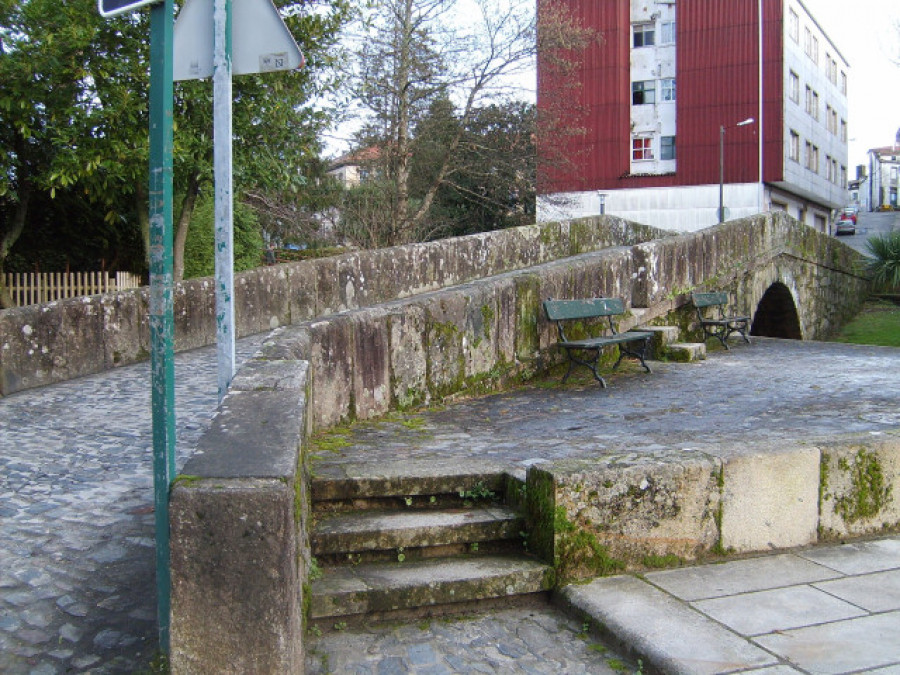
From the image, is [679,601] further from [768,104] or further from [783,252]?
[768,104]

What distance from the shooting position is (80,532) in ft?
11.5

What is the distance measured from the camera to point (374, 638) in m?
3.09

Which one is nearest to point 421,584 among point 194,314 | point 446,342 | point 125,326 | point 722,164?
point 446,342

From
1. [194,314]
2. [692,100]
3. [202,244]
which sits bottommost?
[194,314]

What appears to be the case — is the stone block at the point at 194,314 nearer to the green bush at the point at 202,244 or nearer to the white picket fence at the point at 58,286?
the white picket fence at the point at 58,286

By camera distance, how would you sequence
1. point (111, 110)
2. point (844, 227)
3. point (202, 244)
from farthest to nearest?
point (844, 227) < point (202, 244) < point (111, 110)

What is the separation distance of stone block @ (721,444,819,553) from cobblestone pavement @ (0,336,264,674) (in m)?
2.50

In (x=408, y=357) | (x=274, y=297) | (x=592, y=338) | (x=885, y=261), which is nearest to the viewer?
(x=408, y=357)

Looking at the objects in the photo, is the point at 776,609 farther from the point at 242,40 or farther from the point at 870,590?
the point at 242,40

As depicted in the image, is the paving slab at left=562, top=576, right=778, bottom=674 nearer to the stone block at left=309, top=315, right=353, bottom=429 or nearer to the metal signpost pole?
the metal signpost pole

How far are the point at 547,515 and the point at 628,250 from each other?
678 centimetres

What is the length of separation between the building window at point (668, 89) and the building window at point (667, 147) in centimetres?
166

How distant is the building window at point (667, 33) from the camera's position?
34.4 m

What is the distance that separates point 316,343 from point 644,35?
33.8m
